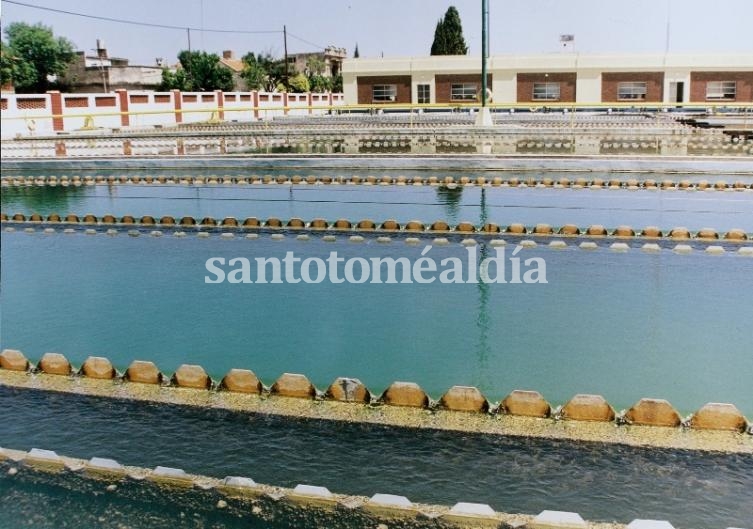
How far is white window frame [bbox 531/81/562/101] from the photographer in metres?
36.8

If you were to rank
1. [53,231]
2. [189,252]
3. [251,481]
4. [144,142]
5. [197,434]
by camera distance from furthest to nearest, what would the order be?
[144,142] → [53,231] → [189,252] → [197,434] → [251,481]

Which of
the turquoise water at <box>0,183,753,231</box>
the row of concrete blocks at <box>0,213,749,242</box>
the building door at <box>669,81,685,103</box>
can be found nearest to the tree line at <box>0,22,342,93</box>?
the building door at <box>669,81,685,103</box>

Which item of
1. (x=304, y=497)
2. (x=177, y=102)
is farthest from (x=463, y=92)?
(x=304, y=497)

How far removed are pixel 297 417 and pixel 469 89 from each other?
1404 inches

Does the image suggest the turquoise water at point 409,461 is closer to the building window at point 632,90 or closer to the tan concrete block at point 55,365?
the tan concrete block at point 55,365

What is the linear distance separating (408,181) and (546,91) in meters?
26.0

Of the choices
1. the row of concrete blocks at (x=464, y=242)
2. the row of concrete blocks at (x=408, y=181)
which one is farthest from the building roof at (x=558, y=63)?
the row of concrete blocks at (x=464, y=242)

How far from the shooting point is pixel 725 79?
35156 mm

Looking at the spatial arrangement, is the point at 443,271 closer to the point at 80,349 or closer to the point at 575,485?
the point at 80,349

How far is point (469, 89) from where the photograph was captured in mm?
37969

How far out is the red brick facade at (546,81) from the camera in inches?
1432

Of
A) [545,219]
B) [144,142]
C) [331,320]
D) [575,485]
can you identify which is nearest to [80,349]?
[331,320]

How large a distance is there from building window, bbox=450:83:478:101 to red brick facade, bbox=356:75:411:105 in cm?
235

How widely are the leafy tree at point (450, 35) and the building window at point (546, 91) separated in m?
13.0
